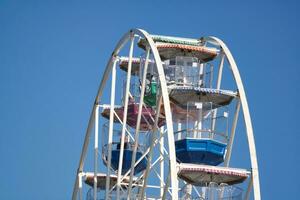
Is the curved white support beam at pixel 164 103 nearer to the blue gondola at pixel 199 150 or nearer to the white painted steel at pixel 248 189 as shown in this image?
the blue gondola at pixel 199 150

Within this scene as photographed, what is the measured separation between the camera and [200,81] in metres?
68.2

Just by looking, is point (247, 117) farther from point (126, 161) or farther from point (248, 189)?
point (126, 161)

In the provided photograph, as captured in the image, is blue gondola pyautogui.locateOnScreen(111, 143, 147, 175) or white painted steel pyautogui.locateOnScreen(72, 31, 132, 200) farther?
blue gondola pyautogui.locateOnScreen(111, 143, 147, 175)

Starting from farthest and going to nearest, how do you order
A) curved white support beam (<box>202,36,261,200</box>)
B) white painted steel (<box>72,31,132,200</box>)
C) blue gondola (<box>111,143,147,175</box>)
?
1. blue gondola (<box>111,143,147,175</box>)
2. white painted steel (<box>72,31,132,200</box>)
3. curved white support beam (<box>202,36,261,200</box>)

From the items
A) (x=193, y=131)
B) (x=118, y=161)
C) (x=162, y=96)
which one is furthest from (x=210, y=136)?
(x=118, y=161)

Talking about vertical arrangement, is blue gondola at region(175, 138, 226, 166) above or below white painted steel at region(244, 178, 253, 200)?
above

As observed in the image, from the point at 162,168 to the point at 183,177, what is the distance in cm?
1126

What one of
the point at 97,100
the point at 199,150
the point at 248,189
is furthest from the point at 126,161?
the point at 248,189

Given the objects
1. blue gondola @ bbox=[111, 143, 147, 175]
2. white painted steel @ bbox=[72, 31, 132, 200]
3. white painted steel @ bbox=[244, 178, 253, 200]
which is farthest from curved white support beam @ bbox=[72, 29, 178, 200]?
white painted steel @ bbox=[244, 178, 253, 200]

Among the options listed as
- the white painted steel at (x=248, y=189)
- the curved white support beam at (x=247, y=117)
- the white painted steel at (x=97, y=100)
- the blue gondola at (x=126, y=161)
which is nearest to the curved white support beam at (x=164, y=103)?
the white painted steel at (x=97, y=100)

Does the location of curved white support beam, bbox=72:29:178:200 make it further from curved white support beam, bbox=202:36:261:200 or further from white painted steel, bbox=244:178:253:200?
white painted steel, bbox=244:178:253:200

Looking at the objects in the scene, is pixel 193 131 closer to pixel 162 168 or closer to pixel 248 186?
pixel 248 186

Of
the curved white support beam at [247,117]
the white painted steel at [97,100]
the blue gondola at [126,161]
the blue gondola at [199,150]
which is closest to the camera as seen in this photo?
the curved white support beam at [247,117]

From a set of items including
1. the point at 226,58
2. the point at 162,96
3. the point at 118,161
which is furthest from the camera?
the point at 118,161
